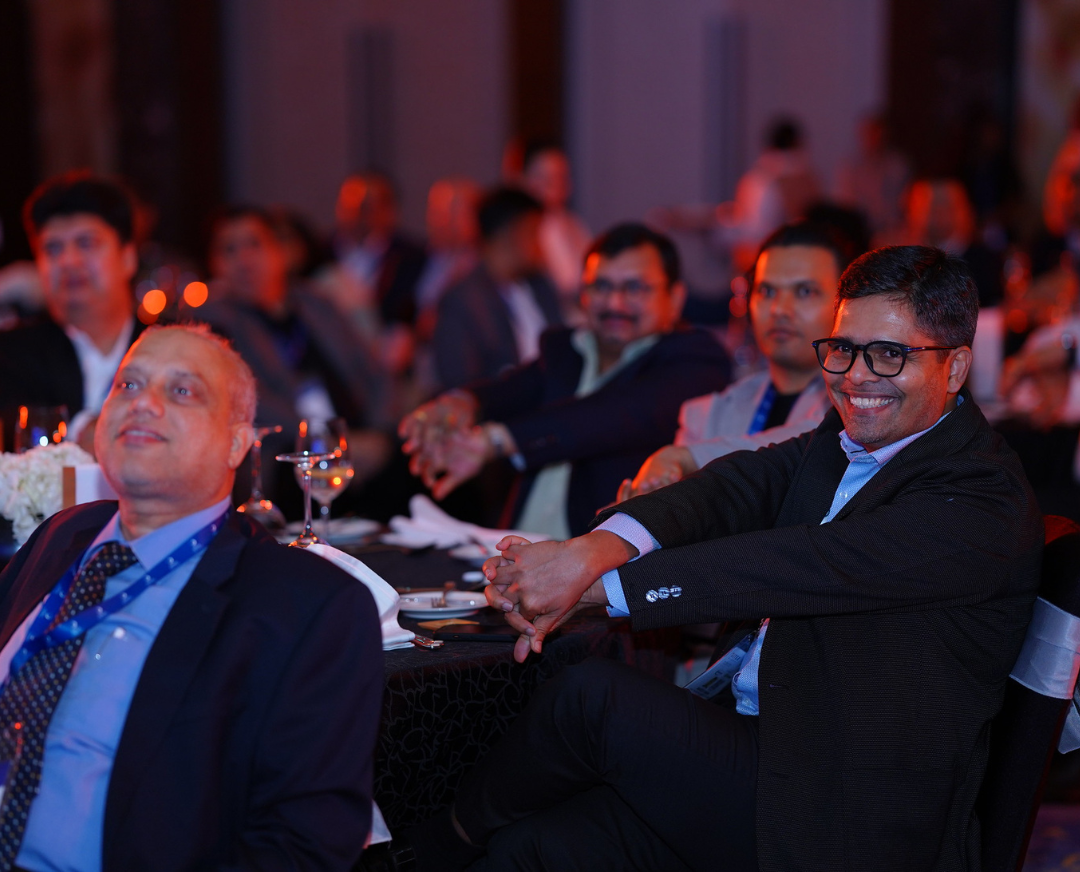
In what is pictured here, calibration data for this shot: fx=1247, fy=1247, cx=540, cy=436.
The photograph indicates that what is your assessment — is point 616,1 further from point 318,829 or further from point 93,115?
point 318,829

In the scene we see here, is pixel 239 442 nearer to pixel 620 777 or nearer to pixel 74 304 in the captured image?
pixel 620 777

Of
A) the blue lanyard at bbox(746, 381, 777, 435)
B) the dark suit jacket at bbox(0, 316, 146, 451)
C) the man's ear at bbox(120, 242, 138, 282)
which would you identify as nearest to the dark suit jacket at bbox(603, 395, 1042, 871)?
the blue lanyard at bbox(746, 381, 777, 435)

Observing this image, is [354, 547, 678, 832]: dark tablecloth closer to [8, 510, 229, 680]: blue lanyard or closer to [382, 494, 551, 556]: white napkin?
[8, 510, 229, 680]: blue lanyard

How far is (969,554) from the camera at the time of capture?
188 centimetres

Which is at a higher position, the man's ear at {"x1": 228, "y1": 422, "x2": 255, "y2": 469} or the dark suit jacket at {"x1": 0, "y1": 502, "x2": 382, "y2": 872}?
the man's ear at {"x1": 228, "y1": 422, "x2": 255, "y2": 469}

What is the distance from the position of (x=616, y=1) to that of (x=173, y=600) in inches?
321

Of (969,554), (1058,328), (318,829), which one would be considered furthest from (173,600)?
(1058,328)

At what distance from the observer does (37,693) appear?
1637 millimetres

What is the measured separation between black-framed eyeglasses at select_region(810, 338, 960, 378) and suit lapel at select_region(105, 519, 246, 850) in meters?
1.01

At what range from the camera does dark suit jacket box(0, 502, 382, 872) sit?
1.55 m

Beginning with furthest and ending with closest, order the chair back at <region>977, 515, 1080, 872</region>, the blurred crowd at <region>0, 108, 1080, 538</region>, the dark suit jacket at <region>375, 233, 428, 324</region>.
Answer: the dark suit jacket at <region>375, 233, 428, 324</region>, the blurred crowd at <region>0, 108, 1080, 538</region>, the chair back at <region>977, 515, 1080, 872</region>

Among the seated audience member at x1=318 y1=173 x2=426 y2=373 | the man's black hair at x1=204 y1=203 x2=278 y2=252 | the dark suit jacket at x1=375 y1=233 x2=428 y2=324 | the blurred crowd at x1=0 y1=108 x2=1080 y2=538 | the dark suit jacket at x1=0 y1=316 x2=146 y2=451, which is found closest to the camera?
the blurred crowd at x1=0 y1=108 x2=1080 y2=538

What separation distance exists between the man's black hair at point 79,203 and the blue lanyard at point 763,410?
1.84 m

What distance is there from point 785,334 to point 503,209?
298 centimetres
